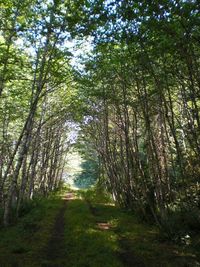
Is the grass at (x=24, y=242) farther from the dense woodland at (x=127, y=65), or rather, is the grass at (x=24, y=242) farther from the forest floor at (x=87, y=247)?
the dense woodland at (x=127, y=65)

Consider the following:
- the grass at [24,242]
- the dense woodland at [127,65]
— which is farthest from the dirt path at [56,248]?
the dense woodland at [127,65]

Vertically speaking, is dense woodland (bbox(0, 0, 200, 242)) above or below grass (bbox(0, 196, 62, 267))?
above

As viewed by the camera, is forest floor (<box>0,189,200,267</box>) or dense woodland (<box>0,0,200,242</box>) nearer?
forest floor (<box>0,189,200,267</box>)

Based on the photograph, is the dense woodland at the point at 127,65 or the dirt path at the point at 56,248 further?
the dense woodland at the point at 127,65

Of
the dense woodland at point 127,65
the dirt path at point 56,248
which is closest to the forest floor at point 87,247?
the dirt path at point 56,248

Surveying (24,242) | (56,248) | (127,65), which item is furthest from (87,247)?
(127,65)

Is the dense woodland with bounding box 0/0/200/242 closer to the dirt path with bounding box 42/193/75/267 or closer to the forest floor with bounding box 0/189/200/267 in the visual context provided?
the forest floor with bounding box 0/189/200/267

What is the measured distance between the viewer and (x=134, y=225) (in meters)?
14.8

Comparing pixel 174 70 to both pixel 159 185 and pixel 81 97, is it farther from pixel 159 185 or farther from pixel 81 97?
pixel 81 97

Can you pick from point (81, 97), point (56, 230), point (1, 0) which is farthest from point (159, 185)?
point (81, 97)

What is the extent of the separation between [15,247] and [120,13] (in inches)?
346

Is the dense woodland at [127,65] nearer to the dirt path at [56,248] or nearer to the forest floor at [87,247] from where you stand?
the forest floor at [87,247]

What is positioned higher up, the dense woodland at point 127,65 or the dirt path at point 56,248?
the dense woodland at point 127,65

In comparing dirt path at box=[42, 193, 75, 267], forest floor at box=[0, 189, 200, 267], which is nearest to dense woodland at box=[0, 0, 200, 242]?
forest floor at box=[0, 189, 200, 267]
